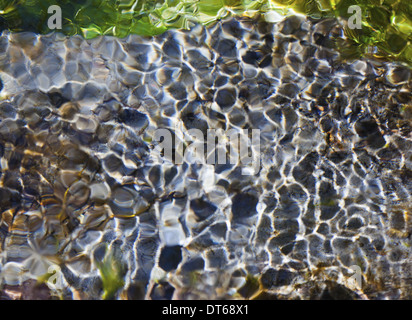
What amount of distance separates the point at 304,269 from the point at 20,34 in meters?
2.55

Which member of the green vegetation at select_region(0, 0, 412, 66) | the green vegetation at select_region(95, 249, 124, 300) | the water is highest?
the green vegetation at select_region(0, 0, 412, 66)

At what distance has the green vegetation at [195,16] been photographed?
8.75 ft

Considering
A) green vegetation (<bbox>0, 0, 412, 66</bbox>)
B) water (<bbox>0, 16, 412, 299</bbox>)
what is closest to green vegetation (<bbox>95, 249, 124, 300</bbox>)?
water (<bbox>0, 16, 412, 299</bbox>)

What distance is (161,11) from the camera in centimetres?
270

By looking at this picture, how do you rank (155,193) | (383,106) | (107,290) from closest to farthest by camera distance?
1. (107,290)
2. (155,193)
3. (383,106)

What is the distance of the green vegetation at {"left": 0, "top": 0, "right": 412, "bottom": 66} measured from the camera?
2.67 metres

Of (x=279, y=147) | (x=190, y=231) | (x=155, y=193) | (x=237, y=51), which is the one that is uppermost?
(x=237, y=51)

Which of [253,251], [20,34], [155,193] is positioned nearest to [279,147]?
[253,251]

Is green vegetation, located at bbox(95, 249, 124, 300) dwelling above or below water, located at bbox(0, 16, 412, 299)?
below

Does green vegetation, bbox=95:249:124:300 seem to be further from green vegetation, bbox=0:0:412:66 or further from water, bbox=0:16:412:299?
green vegetation, bbox=0:0:412:66

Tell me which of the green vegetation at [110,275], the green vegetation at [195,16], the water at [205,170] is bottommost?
the green vegetation at [110,275]

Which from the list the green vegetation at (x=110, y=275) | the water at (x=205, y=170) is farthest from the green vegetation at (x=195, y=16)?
the green vegetation at (x=110, y=275)

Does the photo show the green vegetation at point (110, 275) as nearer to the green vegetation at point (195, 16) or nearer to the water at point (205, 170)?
the water at point (205, 170)

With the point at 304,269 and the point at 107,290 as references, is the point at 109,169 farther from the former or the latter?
the point at 304,269
